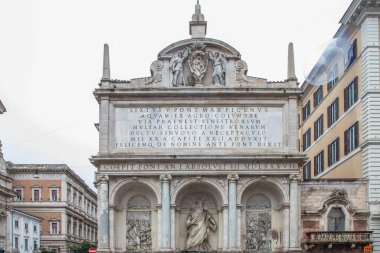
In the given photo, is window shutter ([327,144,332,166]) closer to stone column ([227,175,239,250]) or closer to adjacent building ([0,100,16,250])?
stone column ([227,175,239,250])

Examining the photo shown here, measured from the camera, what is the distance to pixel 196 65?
41938 mm

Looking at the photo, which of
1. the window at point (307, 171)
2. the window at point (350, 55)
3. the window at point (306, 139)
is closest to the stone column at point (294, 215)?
the window at point (350, 55)

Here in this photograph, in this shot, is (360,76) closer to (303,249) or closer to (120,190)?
(303,249)

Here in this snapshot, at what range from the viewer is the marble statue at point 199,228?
134ft

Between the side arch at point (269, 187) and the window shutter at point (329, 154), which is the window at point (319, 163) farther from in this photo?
the side arch at point (269, 187)

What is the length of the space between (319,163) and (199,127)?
20063 millimetres

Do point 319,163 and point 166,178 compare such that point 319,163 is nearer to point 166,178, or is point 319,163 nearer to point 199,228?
point 199,228

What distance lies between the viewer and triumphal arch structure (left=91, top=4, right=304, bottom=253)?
4028cm

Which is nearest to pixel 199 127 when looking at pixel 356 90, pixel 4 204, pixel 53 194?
pixel 356 90

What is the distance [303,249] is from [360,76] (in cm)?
1241

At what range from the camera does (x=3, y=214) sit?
71500 millimetres

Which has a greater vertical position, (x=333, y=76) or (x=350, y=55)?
(x=350, y=55)

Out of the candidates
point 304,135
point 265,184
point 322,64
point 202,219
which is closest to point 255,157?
point 265,184

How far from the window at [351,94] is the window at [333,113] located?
8.91 feet
